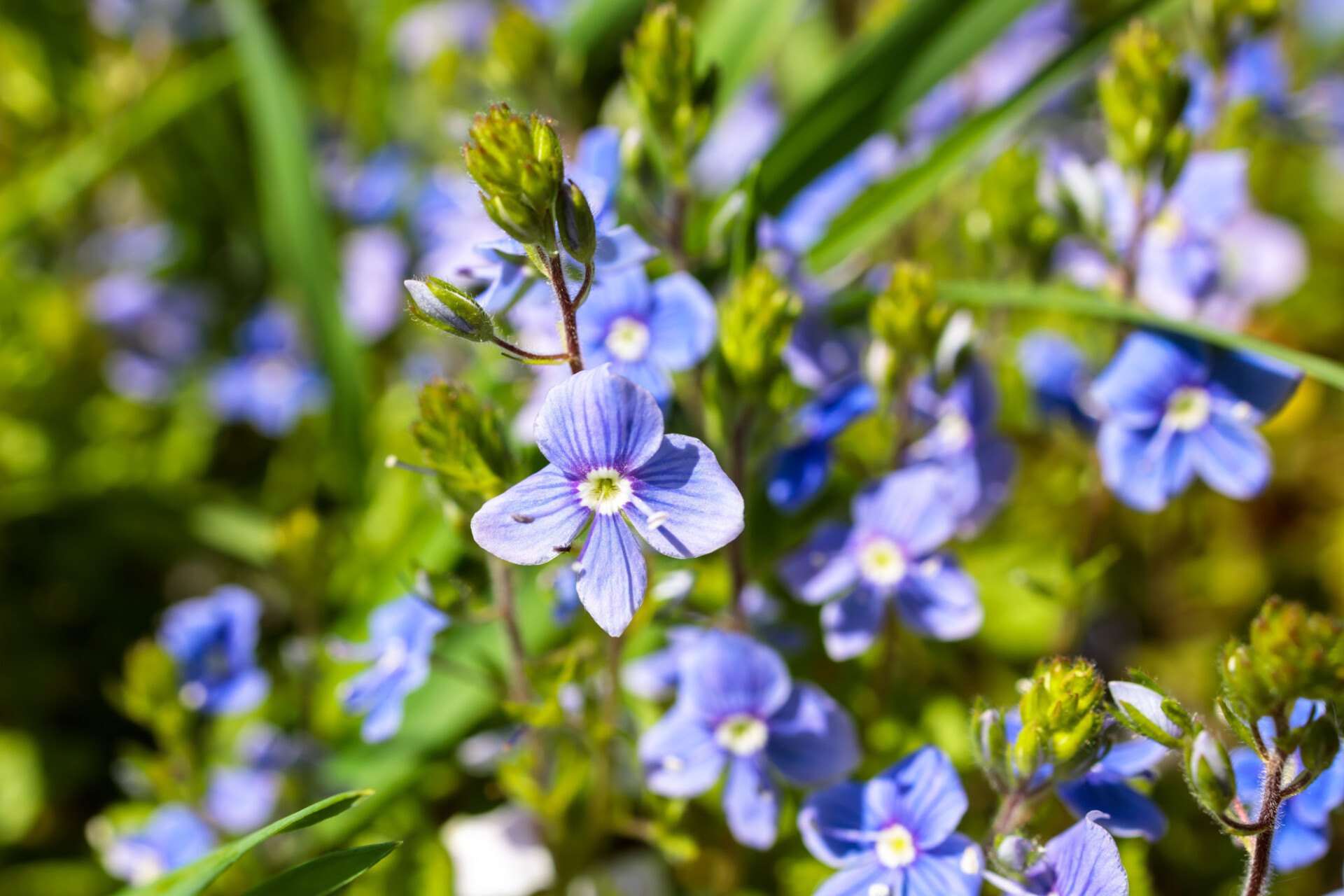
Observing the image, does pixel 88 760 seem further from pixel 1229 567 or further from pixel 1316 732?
pixel 1229 567

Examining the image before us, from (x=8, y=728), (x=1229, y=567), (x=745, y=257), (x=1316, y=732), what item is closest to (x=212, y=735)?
(x=8, y=728)

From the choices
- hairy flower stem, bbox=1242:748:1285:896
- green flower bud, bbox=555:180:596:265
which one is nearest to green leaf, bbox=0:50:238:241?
green flower bud, bbox=555:180:596:265

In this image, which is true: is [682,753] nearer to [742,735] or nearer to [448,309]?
[742,735]

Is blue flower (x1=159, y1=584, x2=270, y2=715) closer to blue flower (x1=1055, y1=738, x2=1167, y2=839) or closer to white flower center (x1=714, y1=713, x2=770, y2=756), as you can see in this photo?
white flower center (x1=714, y1=713, x2=770, y2=756)

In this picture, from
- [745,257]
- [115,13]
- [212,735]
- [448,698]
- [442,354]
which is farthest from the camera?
[115,13]

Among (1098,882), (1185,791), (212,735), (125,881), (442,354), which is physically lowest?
(1185,791)
